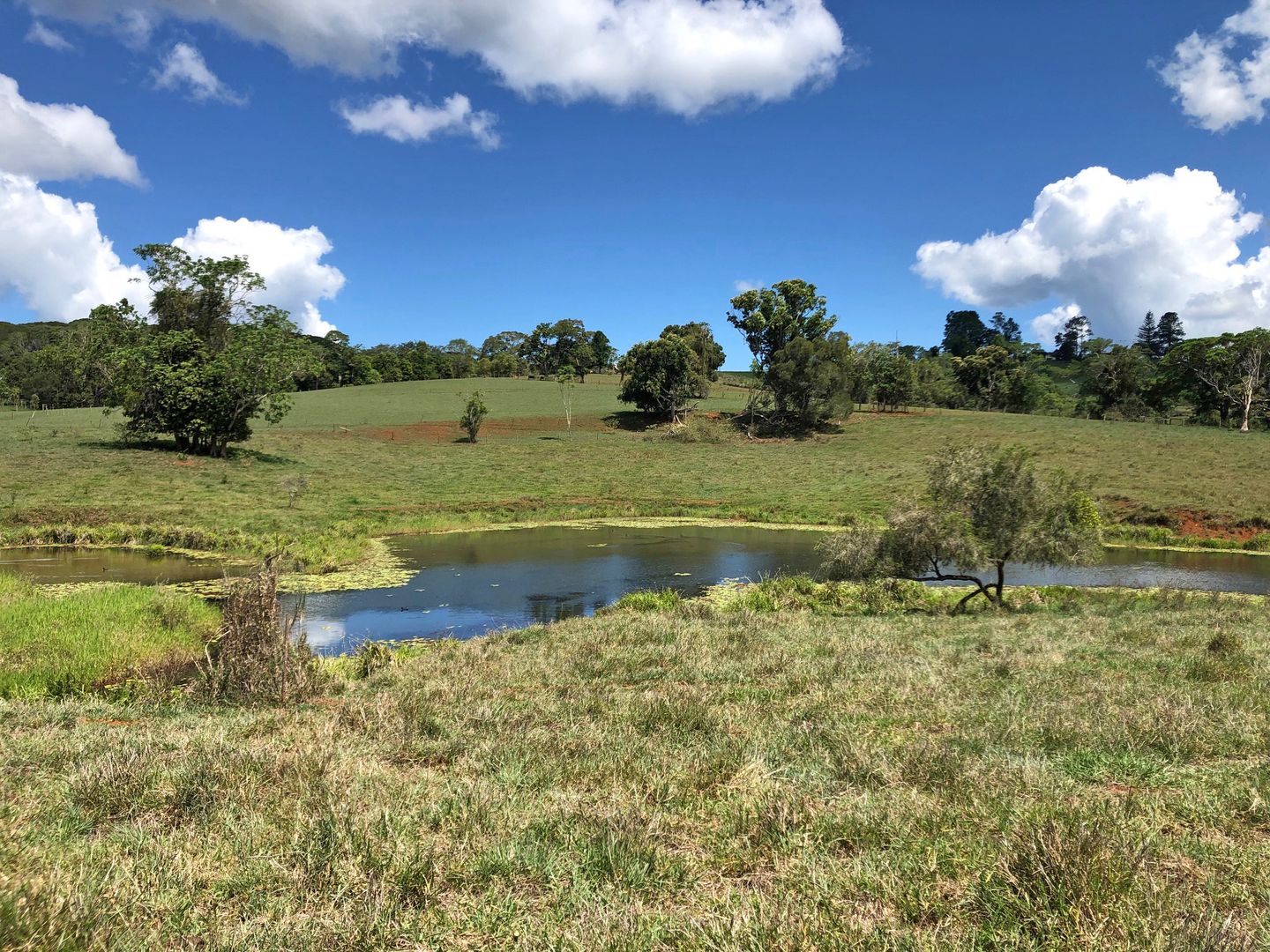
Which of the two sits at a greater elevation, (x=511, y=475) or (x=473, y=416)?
(x=473, y=416)

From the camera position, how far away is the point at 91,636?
44.6 feet

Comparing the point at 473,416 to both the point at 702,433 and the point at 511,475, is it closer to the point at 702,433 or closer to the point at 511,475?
the point at 511,475

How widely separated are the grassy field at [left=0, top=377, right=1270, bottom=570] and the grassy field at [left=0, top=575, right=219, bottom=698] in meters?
9.83

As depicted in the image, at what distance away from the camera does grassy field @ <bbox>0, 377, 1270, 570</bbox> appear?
112 ft

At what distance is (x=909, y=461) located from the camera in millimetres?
62156

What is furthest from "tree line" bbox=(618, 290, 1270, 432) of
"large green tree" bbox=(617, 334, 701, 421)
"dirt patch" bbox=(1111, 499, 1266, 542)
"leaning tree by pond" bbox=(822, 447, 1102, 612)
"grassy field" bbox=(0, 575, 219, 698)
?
"grassy field" bbox=(0, 575, 219, 698)

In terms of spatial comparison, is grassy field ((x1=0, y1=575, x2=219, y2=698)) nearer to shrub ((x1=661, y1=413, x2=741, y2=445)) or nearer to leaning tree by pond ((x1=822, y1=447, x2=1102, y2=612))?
leaning tree by pond ((x1=822, y1=447, x2=1102, y2=612))

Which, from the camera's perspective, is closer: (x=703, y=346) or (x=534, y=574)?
(x=534, y=574)

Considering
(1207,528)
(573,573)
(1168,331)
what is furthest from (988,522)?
(1168,331)

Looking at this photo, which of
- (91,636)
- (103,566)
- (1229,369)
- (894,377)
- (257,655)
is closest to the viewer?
(257,655)

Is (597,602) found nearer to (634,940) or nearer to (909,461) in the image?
(634,940)

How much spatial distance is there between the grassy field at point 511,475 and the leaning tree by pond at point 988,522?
10.2 ft

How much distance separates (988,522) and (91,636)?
21.8 meters

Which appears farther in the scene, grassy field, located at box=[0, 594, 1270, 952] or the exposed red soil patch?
the exposed red soil patch
